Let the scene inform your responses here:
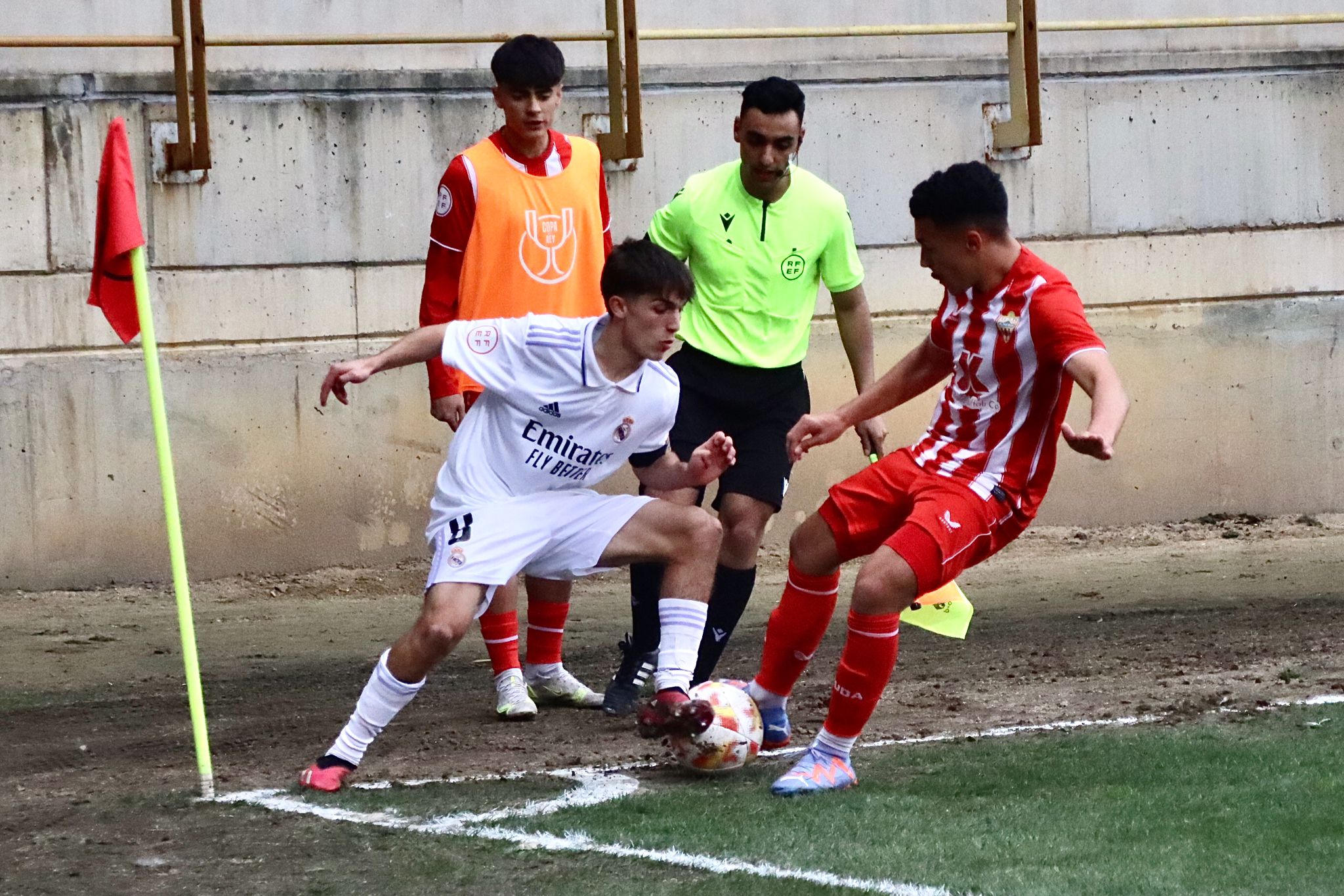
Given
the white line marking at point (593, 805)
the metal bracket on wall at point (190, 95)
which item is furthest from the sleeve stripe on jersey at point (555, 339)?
the metal bracket on wall at point (190, 95)

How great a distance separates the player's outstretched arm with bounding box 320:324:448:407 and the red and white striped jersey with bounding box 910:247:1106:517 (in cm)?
147

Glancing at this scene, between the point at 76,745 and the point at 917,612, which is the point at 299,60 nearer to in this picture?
the point at 76,745

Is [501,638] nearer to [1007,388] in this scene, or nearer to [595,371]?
[595,371]

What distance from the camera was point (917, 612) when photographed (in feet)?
18.3

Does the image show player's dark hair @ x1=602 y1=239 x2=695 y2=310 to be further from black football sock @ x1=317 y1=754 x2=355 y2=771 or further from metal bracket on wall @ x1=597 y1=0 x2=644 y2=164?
metal bracket on wall @ x1=597 y1=0 x2=644 y2=164

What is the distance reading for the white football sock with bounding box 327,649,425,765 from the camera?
17.0ft

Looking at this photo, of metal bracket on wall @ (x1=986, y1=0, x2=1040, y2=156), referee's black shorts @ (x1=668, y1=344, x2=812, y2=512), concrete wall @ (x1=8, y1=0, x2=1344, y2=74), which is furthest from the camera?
metal bracket on wall @ (x1=986, y1=0, x2=1040, y2=156)

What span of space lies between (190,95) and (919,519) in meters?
5.54

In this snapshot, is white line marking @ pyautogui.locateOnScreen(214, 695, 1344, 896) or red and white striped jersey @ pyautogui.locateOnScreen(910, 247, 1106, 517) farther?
red and white striped jersey @ pyautogui.locateOnScreen(910, 247, 1106, 517)

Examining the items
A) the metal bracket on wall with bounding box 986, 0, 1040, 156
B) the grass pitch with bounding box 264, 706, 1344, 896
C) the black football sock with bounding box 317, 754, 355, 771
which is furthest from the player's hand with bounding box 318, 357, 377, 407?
the metal bracket on wall with bounding box 986, 0, 1040, 156

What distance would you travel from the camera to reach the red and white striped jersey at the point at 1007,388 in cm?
507

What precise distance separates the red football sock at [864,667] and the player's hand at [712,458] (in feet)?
1.97

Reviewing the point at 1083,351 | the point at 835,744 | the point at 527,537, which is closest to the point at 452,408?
the point at 527,537

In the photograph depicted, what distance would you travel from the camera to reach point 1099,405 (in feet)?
15.2
